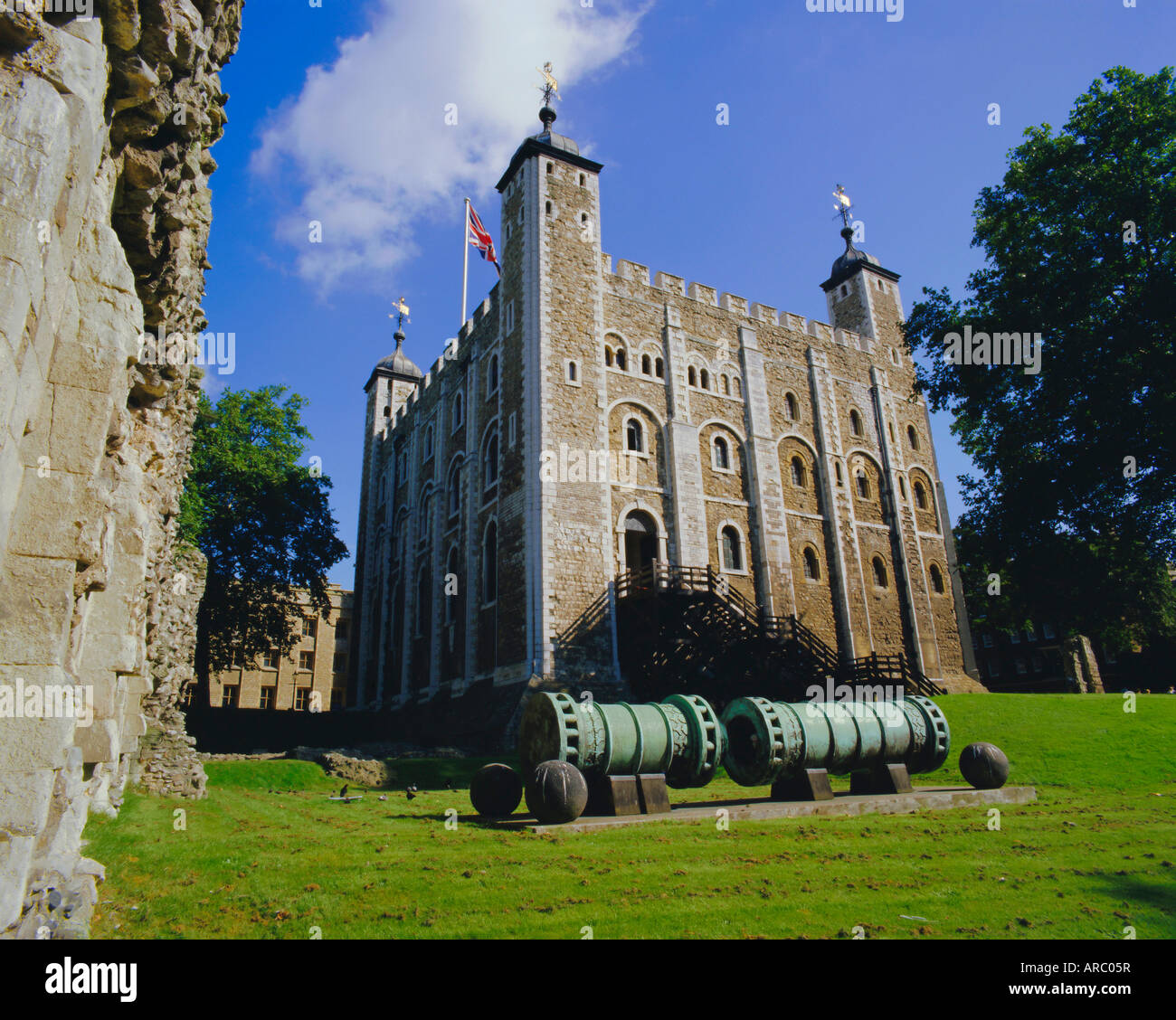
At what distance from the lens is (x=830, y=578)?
93.8ft

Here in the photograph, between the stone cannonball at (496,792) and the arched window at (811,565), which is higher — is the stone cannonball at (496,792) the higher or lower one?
the lower one

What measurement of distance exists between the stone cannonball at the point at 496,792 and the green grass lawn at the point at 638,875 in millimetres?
259

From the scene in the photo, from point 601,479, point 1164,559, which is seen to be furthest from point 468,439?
point 1164,559

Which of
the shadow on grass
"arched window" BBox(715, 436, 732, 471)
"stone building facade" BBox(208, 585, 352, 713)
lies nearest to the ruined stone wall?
the shadow on grass

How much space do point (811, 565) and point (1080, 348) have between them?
42.6ft

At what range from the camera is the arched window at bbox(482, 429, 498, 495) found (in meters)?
26.5

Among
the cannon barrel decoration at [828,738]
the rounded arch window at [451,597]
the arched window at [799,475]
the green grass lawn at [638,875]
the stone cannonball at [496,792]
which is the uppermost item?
the arched window at [799,475]

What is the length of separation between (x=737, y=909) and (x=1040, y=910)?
2.44m

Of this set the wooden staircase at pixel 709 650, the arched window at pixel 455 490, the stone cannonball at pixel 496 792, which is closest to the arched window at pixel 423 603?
the arched window at pixel 455 490

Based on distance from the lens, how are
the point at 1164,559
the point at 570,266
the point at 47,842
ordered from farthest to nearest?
the point at 570,266 → the point at 1164,559 → the point at 47,842

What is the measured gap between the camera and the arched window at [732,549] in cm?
2636

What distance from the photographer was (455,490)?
99.5ft

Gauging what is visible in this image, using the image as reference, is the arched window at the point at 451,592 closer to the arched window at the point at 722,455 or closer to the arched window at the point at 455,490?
the arched window at the point at 455,490
